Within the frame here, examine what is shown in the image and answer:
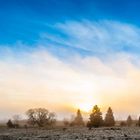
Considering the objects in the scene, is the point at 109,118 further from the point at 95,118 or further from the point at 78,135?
the point at 78,135

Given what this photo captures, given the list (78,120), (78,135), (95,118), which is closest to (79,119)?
(78,120)

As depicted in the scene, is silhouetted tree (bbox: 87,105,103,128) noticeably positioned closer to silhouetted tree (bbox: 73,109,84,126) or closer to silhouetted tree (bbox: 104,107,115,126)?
silhouetted tree (bbox: 104,107,115,126)

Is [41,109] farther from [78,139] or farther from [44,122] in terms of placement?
[78,139]

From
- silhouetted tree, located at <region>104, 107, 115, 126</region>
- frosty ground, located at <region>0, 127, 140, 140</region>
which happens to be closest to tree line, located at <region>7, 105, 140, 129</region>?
silhouetted tree, located at <region>104, 107, 115, 126</region>

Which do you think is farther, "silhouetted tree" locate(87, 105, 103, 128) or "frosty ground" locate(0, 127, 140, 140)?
"silhouetted tree" locate(87, 105, 103, 128)

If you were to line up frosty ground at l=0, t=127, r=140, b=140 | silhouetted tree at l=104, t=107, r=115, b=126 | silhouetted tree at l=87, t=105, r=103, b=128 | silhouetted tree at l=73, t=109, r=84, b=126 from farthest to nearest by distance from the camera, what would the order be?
silhouetted tree at l=73, t=109, r=84, b=126 < silhouetted tree at l=104, t=107, r=115, b=126 < silhouetted tree at l=87, t=105, r=103, b=128 < frosty ground at l=0, t=127, r=140, b=140

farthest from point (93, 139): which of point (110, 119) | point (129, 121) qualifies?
point (129, 121)

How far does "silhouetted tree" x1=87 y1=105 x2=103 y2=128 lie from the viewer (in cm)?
11420

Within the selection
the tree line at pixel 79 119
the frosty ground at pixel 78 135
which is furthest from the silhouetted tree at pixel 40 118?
the frosty ground at pixel 78 135

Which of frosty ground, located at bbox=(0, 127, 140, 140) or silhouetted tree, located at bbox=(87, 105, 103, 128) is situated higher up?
silhouetted tree, located at bbox=(87, 105, 103, 128)

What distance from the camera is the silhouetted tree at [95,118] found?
114 m

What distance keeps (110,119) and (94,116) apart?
29.8ft

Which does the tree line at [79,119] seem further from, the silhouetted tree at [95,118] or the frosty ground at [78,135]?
the frosty ground at [78,135]

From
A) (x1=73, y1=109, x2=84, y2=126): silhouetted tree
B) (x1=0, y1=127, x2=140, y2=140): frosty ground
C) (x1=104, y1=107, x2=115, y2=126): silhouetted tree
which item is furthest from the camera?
(x1=73, y1=109, x2=84, y2=126): silhouetted tree
